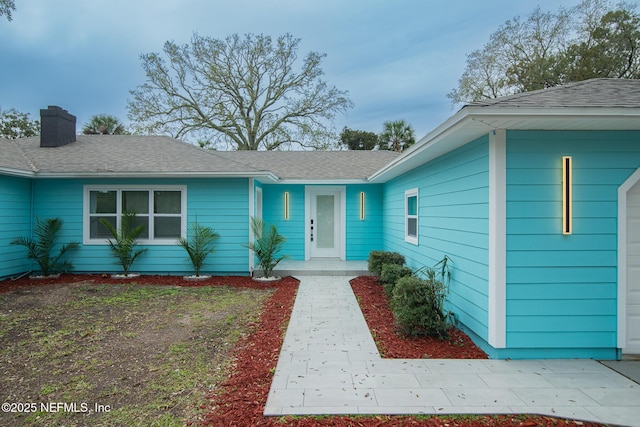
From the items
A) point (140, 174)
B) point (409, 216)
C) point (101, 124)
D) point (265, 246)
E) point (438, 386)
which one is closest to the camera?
point (438, 386)

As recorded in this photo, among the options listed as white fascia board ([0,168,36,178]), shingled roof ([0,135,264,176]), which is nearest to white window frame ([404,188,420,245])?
shingled roof ([0,135,264,176])

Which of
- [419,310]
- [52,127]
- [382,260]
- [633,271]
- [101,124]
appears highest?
[101,124]

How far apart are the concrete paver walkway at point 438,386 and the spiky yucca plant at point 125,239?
18.5 ft

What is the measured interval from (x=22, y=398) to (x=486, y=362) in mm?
4375

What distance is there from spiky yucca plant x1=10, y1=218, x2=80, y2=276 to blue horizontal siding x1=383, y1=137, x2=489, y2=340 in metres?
8.22

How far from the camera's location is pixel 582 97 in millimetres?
3643

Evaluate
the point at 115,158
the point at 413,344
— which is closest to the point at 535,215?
the point at 413,344

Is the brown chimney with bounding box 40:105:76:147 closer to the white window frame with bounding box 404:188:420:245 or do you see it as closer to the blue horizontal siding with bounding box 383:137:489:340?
the white window frame with bounding box 404:188:420:245

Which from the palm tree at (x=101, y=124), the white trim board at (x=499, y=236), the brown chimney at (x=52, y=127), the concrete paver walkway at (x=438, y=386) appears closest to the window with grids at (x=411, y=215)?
the white trim board at (x=499, y=236)

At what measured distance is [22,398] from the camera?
3.08m

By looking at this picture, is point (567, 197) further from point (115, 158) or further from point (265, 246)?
point (115, 158)

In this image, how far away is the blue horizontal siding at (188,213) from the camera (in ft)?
28.2

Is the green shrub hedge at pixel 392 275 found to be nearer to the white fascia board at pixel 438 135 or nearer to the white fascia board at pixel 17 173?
the white fascia board at pixel 438 135

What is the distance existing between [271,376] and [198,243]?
5493mm
